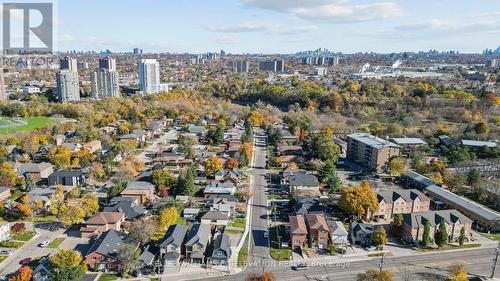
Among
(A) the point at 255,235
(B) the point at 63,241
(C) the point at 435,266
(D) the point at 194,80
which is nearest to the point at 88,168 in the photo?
(B) the point at 63,241

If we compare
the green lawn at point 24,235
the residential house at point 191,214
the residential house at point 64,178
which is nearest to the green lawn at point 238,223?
the residential house at point 191,214

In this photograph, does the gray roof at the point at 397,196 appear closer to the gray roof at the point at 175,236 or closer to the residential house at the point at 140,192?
the gray roof at the point at 175,236

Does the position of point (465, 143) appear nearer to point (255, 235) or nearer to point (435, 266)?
point (435, 266)

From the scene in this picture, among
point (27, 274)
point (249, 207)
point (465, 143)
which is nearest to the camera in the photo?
point (27, 274)

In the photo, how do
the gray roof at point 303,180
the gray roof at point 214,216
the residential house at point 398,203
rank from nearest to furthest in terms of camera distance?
the gray roof at point 214,216
the residential house at point 398,203
the gray roof at point 303,180

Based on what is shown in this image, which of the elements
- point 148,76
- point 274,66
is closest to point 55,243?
point 148,76

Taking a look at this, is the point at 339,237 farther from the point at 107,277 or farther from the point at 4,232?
the point at 4,232
